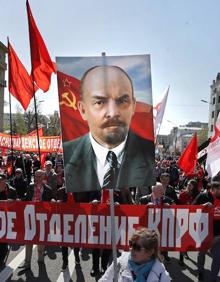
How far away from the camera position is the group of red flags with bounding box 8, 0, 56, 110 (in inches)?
317

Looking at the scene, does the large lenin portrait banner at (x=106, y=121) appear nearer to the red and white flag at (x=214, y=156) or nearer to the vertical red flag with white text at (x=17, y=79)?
the red and white flag at (x=214, y=156)

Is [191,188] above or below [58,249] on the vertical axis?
above

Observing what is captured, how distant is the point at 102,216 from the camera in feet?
20.1

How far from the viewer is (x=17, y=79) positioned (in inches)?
405

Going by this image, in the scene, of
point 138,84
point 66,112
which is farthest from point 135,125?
point 66,112

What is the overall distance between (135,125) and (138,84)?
0.43 m

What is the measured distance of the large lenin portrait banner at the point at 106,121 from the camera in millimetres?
4043

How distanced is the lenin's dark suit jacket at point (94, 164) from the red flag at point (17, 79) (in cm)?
652

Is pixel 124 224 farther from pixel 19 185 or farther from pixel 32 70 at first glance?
pixel 19 185

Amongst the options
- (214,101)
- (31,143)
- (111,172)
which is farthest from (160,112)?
(214,101)

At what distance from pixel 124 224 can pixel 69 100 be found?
265 centimetres

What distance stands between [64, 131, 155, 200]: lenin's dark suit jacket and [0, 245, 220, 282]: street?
2.77 meters

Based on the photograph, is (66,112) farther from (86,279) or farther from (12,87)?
(12,87)

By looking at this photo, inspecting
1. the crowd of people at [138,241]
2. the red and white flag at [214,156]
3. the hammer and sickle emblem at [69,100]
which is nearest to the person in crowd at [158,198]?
the crowd of people at [138,241]
